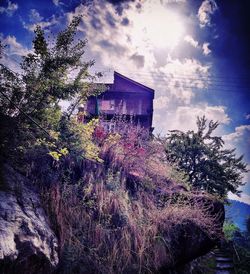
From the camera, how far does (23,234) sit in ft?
9.43

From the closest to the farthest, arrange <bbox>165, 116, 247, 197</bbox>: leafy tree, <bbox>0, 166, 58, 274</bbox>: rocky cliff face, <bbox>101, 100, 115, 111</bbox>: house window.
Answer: <bbox>0, 166, 58, 274</bbox>: rocky cliff face < <bbox>165, 116, 247, 197</bbox>: leafy tree < <bbox>101, 100, 115, 111</bbox>: house window

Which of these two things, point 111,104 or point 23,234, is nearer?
point 23,234

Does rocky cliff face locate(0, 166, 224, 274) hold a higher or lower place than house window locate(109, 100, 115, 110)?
lower

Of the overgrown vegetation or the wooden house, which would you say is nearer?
the overgrown vegetation

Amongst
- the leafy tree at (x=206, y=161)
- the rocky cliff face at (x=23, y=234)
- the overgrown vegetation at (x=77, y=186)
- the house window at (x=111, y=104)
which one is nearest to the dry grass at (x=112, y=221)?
the overgrown vegetation at (x=77, y=186)

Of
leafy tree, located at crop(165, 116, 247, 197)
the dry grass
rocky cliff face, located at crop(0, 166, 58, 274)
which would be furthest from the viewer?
leafy tree, located at crop(165, 116, 247, 197)

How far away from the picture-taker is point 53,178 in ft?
15.7

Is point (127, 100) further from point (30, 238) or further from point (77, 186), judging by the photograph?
point (30, 238)

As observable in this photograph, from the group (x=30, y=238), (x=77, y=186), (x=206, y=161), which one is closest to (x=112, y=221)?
(x=77, y=186)

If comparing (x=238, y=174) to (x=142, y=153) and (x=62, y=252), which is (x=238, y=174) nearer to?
(x=142, y=153)

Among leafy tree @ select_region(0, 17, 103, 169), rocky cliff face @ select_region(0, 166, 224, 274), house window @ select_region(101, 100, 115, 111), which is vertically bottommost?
rocky cliff face @ select_region(0, 166, 224, 274)

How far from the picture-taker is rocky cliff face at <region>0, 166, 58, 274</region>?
257cm

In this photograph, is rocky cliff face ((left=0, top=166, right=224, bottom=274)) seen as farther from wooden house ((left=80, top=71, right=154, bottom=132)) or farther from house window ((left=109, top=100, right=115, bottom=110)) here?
house window ((left=109, top=100, right=115, bottom=110))

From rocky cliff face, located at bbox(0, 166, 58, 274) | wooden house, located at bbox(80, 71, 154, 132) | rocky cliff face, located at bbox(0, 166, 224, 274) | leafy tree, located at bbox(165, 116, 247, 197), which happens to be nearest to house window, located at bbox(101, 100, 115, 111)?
wooden house, located at bbox(80, 71, 154, 132)
